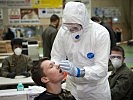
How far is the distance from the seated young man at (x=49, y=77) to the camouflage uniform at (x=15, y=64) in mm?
2007

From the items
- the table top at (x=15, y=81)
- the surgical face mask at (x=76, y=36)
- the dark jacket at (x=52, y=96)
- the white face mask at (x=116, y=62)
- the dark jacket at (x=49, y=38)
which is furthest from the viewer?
the dark jacket at (x=49, y=38)

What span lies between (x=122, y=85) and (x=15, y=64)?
5.83ft

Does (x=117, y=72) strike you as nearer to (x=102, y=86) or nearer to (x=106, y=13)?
(x=102, y=86)

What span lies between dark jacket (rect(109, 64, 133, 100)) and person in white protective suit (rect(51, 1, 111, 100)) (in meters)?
0.44

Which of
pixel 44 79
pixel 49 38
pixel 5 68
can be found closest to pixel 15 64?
pixel 5 68

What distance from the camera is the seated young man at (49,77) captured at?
1876 mm

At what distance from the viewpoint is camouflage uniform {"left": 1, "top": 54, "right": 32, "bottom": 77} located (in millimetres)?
3851

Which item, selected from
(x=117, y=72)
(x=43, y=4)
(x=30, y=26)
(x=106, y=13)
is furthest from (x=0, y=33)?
(x=117, y=72)

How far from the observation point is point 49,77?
6.18 ft

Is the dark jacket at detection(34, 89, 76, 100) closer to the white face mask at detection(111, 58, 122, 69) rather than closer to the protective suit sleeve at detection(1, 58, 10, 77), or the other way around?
the white face mask at detection(111, 58, 122, 69)

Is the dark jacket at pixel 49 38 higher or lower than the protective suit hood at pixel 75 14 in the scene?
lower

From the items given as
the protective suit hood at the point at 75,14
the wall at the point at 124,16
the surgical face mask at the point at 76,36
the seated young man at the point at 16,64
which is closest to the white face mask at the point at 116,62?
the surgical face mask at the point at 76,36

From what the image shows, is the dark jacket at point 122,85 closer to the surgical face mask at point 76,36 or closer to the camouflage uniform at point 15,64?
the surgical face mask at point 76,36

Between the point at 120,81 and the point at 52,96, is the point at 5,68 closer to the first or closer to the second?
the point at 120,81
